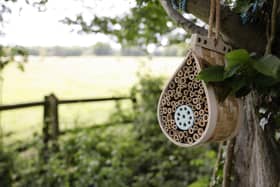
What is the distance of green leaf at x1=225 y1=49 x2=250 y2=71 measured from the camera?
44 cm

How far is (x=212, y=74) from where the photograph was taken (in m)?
0.47

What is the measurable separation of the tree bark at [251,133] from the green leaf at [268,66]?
5.3 inches

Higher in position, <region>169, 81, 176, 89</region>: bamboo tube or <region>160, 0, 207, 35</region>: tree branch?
<region>160, 0, 207, 35</region>: tree branch

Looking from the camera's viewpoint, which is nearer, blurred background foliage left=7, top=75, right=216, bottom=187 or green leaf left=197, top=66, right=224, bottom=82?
green leaf left=197, top=66, right=224, bottom=82

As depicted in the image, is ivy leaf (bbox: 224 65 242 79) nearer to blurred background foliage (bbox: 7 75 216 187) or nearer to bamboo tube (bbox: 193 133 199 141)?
bamboo tube (bbox: 193 133 199 141)

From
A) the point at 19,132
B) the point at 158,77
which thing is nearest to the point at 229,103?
the point at 19,132

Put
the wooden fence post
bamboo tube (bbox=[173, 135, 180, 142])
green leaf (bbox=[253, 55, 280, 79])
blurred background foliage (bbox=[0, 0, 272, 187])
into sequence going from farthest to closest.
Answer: the wooden fence post
blurred background foliage (bbox=[0, 0, 272, 187])
bamboo tube (bbox=[173, 135, 180, 142])
green leaf (bbox=[253, 55, 280, 79])

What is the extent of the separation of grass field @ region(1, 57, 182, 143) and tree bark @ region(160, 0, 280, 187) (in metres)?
2.53

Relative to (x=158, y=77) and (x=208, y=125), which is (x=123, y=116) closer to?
(x=158, y=77)

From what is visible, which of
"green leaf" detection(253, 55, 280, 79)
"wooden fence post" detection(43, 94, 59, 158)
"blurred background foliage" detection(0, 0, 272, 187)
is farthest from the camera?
"wooden fence post" detection(43, 94, 59, 158)

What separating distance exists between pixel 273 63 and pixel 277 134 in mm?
224

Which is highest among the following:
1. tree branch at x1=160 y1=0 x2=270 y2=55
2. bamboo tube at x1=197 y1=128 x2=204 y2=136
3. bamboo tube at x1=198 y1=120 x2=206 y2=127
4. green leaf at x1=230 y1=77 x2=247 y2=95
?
tree branch at x1=160 y1=0 x2=270 y2=55

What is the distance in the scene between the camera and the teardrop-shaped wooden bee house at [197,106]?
19.6 inches

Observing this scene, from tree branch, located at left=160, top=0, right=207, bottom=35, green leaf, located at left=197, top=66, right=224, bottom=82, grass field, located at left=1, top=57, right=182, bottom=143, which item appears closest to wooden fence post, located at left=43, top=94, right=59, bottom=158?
grass field, located at left=1, top=57, right=182, bottom=143
